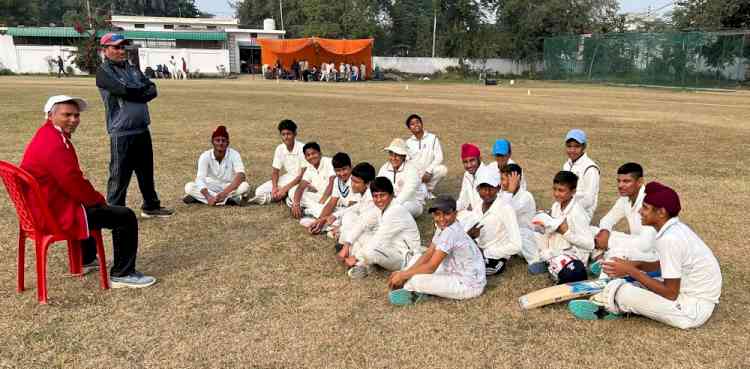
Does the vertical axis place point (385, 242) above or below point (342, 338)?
above

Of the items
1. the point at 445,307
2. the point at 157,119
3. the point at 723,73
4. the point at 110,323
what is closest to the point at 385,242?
the point at 445,307

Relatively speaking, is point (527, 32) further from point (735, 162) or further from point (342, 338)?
point (342, 338)

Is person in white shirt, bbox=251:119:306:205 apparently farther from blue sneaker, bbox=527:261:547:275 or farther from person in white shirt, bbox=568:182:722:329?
person in white shirt, bbox=568:182:722:329

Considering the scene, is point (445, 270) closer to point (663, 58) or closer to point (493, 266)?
point (493, 266)

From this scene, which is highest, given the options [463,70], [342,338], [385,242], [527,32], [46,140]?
[527,32]

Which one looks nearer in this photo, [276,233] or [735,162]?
[276,233]

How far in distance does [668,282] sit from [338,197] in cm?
341

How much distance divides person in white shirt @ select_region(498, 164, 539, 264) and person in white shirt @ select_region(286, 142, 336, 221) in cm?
216

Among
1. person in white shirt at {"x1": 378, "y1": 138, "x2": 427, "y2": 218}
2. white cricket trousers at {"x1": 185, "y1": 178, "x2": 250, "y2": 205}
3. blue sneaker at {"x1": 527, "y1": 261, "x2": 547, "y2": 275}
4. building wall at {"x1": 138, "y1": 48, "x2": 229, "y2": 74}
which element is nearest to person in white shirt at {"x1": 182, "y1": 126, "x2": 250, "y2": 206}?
white cricket trousers at {"x1": 185, "y1": 178, "x2": 250, "y2": 205}

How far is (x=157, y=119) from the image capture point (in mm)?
14750

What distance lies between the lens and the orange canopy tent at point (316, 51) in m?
36.7

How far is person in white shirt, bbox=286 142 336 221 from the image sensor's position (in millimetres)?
6086

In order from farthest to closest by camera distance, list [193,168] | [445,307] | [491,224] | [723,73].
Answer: [723,73], [193,168], [491,224], [445,307]

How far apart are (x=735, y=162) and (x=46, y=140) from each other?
11.2 metres
